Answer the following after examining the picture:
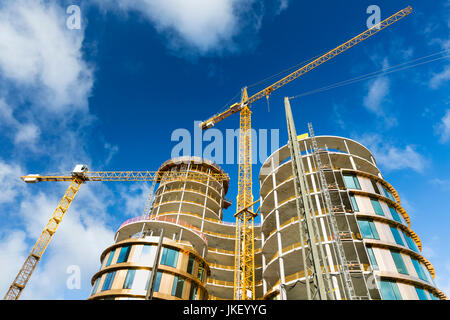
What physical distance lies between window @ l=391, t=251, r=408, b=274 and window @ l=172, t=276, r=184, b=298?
73.3 feet

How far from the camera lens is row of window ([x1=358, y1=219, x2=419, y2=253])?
90.9 ft

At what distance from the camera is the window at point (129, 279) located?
28325mm

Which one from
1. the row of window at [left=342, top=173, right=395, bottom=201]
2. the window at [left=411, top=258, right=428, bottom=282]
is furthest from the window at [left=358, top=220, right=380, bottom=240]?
the window at [left=411, top=258, right=428, bottom=282]

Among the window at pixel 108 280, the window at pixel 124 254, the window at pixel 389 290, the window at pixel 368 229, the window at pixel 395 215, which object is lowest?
the window at pixel 389 290

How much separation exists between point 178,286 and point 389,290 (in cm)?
2103

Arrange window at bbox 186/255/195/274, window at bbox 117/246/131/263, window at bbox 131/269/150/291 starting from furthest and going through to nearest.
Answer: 1. window at bbox 186/255/195/274
2. window at bbox 117/246/131/263
3. window at bbox 131/269/150/291

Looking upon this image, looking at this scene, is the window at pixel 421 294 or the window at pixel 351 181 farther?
the window at pixel 351 181

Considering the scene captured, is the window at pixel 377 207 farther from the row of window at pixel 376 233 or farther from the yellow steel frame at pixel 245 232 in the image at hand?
the yellow steel frame at pixel 245 232

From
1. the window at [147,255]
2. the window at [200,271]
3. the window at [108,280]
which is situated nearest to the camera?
the window at [108,280]

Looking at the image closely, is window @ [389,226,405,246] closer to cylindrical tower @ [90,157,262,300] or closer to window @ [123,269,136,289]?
cylindrical tower @ [90,157,262,300]

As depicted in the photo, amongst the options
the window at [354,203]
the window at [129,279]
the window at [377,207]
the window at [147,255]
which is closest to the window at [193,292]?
the window at [147,255]

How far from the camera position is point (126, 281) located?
28.7 meters
